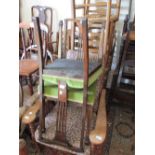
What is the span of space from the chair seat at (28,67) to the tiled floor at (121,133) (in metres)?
0.31

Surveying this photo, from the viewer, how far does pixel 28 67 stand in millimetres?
1993

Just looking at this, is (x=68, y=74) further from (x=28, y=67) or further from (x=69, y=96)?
(x=28, y=67)

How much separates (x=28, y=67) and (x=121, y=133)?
1.15 metres

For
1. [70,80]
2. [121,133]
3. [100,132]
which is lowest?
[121,133]

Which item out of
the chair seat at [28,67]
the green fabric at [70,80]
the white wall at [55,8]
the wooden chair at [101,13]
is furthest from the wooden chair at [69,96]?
the white wall at [55,8]

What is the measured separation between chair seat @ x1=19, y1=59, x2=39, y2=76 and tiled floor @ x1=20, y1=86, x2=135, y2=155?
1.00 feet

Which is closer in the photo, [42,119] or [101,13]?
[42,119]

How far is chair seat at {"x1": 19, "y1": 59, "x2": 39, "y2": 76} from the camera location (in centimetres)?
189

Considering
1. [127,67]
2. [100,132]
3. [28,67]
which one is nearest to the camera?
[100,132]

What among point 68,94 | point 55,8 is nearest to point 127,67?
point 68,94

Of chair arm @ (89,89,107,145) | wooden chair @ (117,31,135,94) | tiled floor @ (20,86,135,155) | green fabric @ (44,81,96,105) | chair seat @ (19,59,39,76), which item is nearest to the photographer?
chair arm @ (89,89,107,145)

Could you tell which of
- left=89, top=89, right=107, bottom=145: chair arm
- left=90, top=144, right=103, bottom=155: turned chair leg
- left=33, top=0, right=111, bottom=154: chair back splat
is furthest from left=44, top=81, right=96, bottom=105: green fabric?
left=90, top=144, right=103, bottom=155: turned chair leg

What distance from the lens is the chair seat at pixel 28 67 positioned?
1886 millimetres

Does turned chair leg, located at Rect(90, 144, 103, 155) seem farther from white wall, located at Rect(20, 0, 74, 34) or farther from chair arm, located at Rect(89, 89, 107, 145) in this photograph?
white wall, located at Rect(20, 0, 74, 34)
